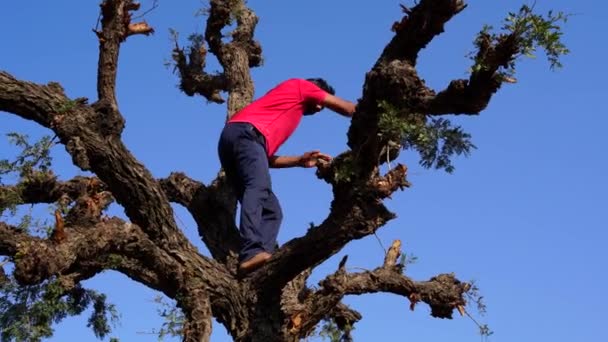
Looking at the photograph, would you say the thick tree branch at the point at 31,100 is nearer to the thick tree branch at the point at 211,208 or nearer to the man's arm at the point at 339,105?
the man's arm at the point at 339,105

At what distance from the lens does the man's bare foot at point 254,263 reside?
699 centimetres

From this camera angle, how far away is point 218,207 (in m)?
8.26

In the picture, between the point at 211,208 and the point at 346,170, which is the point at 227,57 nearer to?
the point at 211,208

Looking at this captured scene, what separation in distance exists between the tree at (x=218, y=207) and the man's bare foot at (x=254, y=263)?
0.19ft

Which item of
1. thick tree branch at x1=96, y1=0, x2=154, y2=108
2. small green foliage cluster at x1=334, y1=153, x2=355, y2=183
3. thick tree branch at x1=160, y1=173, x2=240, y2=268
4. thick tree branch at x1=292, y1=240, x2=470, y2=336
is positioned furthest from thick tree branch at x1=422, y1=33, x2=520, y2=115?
thick tree branch at x1=160, y1=173, x2=240, y2=268

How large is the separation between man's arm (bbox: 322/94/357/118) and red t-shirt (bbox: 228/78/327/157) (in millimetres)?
187

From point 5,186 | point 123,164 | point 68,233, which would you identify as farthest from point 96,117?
point 5,186

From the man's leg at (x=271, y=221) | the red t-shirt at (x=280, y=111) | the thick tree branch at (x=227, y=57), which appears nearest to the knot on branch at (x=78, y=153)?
the red t-shirt at (x=280, y=111)

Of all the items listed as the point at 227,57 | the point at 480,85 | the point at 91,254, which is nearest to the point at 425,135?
the point at 480,85

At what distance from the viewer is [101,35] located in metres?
6.91

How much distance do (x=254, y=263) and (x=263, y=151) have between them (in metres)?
0.85

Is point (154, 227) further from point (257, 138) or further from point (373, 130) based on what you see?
point (373, 130)

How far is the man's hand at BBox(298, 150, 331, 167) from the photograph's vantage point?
21.5 feet

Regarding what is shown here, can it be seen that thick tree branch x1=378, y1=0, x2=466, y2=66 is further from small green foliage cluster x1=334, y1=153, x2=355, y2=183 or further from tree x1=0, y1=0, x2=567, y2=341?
small green foliage cluster x1=334, y1=153, x2=355, y2=183
